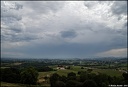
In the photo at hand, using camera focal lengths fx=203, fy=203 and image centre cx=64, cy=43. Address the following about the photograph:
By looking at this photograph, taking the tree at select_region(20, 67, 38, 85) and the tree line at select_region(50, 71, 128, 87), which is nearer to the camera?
the tree line at select_region(50, 71, 128, 87)

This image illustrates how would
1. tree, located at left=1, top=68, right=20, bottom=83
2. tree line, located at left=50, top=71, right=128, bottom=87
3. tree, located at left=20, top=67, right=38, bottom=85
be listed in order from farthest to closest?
tree, located at left=1, top=68, right=20, bottom=83 → tree, located at left=20, top=67, right=38, bottom=85 → tree line, located at left=50, top=71, right=128, bottom=87

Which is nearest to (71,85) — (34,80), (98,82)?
(98,82)

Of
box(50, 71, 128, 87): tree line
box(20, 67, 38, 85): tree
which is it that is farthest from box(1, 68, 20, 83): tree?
box(50, 71, 128, 87): tree line

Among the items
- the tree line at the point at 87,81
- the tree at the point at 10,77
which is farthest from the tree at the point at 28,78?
the tree line at the point at 87,81

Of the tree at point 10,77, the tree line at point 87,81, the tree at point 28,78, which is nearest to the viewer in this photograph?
the tree line at point 87,81

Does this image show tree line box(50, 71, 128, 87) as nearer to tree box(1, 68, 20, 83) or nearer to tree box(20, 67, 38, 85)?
tree box(20, 67, 38, 85)

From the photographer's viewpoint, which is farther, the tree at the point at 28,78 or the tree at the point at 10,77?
the tree at the point at 10,77

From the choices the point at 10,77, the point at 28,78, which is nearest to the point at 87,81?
the point at 28,78

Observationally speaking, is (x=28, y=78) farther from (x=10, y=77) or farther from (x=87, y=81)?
(x=87, y=81)

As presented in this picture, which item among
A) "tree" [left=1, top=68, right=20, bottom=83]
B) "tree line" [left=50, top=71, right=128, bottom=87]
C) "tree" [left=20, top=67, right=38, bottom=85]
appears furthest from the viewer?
"tree" [left=1, top=68, right=20, bottom=83]

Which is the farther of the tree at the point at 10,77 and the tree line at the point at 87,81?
the tree at the point at 10,77

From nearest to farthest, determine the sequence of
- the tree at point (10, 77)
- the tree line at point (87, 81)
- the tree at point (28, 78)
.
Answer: the tree line at point (87, 81), the tree at point (28, 78), the tree at point (10, 77)

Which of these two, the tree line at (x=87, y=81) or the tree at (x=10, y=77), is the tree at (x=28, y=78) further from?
the tree line at (x=87, y=81)
